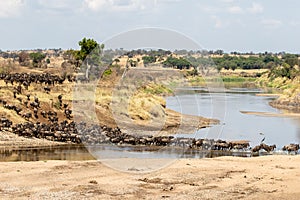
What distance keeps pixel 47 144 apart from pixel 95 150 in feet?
10.3

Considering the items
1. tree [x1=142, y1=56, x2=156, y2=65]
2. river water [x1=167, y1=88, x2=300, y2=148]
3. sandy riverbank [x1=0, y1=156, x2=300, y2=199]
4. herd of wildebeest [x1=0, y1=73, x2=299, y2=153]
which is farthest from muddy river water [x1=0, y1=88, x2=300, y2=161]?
tree [x1=142, y1=56, x2=156, y2=65]

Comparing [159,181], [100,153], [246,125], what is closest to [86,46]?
[246,125]

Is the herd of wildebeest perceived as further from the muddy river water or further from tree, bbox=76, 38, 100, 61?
tree, bbox=76, 38, 100, 61

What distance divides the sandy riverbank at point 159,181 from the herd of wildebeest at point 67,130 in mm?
5890

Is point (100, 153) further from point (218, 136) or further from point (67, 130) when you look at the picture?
point (218, 136)

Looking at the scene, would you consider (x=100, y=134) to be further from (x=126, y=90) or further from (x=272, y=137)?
(x=272, y=137)

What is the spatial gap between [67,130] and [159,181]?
48.1 feet

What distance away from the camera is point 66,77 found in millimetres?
56531

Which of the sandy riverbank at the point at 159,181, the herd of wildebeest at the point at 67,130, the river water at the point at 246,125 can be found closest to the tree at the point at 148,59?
the sandy riverbank at the point at 159,181

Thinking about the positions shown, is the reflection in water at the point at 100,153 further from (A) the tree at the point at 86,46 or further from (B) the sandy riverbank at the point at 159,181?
(A) the tree at the point at 86,46

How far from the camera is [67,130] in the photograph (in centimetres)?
3494

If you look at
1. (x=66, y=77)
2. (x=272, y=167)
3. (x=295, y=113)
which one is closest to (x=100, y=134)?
(x=272, y=167)

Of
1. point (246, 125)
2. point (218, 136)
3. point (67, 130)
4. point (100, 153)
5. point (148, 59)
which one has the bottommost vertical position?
point (100, 153)

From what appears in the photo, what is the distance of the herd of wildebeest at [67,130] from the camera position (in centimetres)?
3212
